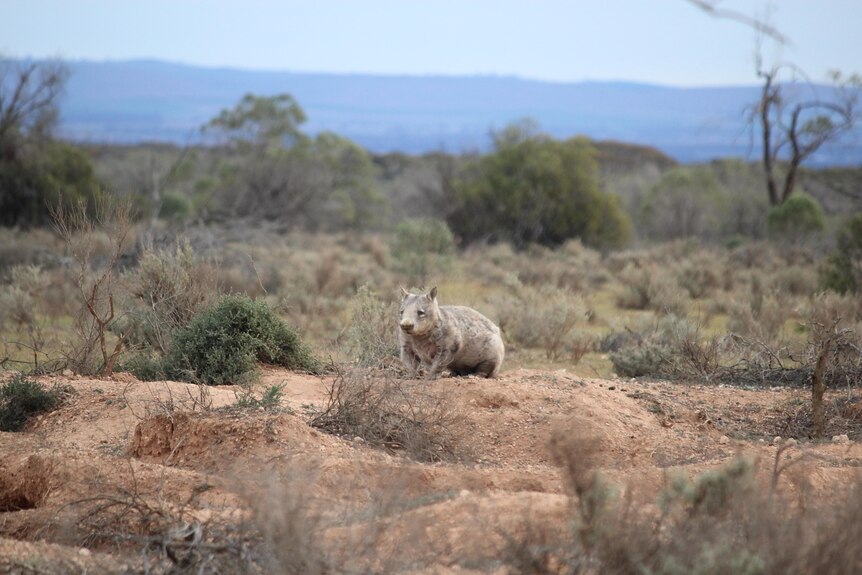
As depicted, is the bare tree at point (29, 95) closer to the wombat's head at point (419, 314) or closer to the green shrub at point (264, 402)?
the wombat's head at point (419, 314)

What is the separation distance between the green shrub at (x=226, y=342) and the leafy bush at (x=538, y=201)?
21058mm

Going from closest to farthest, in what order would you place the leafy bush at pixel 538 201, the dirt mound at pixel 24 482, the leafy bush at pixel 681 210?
the dirt mound at pixel 24 482 < the leafy bush at pixel 538 201 < the leafy bush at pixel 681 210

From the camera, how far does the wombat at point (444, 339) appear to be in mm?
10375


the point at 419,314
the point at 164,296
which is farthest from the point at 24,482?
the point at 164,296

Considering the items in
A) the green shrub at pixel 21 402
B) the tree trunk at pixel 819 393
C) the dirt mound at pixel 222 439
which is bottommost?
the green shrub at pixel 21 402

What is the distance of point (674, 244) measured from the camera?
101ft

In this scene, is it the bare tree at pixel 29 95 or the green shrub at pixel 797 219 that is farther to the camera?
the bare tree at pixel 29 95

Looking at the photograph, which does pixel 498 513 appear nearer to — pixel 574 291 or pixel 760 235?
pixel 574 291

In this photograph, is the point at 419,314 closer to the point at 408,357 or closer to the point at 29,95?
the point at 408,357

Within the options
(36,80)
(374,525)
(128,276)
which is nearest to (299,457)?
(374,525)

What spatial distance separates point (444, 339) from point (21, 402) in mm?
4438

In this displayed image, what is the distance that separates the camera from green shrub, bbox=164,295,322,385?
10.7m

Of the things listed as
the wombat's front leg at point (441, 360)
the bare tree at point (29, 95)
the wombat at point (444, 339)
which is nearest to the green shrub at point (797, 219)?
the wombat at point (444, 339)

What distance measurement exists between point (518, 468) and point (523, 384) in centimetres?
240
